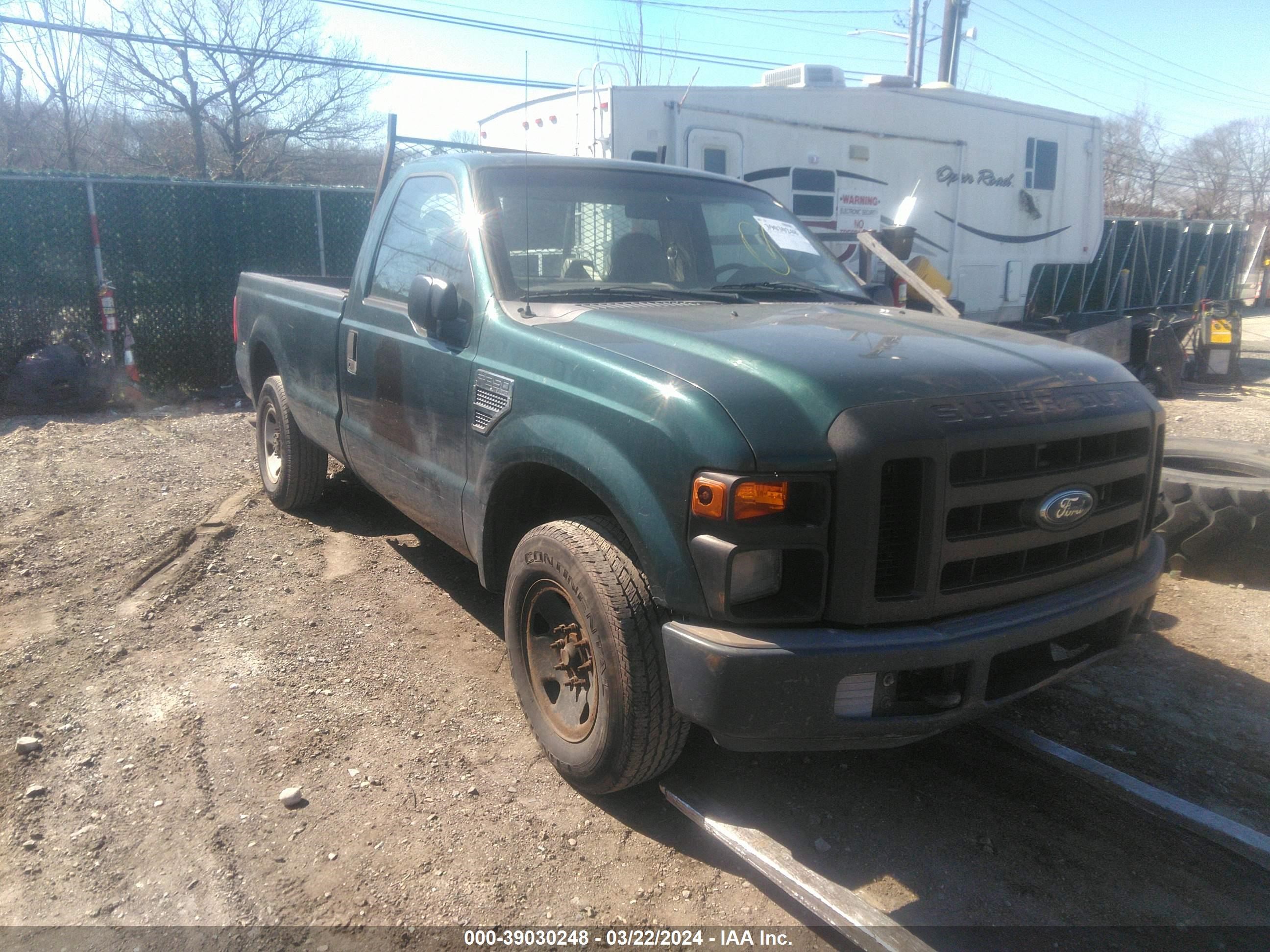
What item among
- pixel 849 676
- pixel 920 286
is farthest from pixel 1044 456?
pixel 920 286

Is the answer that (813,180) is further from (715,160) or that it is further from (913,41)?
(913,41)

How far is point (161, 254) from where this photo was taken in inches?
397

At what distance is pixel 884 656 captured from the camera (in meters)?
2.27

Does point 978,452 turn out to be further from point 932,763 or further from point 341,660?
point 341,660

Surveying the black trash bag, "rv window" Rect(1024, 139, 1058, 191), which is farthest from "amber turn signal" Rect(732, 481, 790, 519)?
"rv window" Rect(1024, 139, 1058, 191)

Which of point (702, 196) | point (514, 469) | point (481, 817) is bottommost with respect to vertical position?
point (481, 817)

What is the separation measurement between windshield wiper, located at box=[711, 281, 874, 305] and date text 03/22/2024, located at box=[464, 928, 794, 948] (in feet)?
7.55

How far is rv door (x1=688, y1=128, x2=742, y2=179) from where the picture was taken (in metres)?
8.66

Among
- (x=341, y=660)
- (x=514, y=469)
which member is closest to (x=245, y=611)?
(x=341, y=660)

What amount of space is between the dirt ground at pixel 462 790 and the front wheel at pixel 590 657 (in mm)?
215

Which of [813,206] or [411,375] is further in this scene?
[813,206]

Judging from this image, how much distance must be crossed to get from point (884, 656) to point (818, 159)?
8.39 metres

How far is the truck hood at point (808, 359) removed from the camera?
7.70 feet

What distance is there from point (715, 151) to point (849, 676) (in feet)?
24.6
